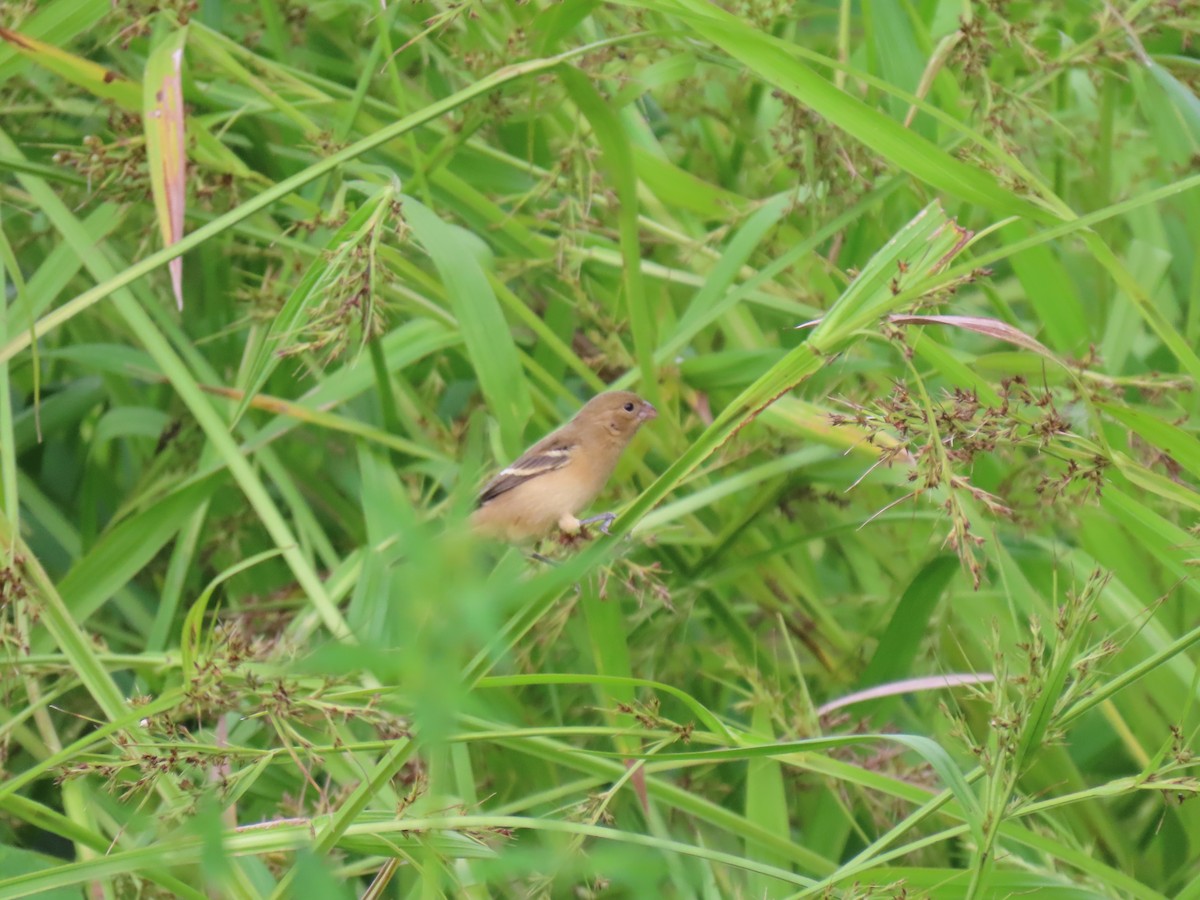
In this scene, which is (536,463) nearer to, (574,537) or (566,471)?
(566,471)

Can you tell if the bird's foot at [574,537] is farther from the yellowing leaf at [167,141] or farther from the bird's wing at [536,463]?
the yellowing leaf at [167,141]

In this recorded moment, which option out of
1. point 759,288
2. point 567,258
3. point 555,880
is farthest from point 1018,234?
point 555,880

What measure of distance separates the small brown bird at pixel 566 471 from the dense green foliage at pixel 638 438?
0.11 m

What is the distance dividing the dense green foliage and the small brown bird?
0.11 metres

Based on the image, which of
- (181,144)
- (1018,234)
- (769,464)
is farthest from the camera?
(1018,234)

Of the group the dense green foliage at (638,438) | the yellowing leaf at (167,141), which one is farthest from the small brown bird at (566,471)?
the yellowing leaf at (167,141)

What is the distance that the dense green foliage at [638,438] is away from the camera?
2.20 meters

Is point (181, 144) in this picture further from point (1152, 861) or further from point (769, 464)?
point (1152, 861)

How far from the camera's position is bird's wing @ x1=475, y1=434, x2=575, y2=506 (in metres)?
3.33

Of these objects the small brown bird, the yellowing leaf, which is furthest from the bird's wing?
the yellowing leaf

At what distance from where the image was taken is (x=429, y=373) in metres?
3.84

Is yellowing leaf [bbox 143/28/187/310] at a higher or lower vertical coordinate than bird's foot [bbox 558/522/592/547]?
higher

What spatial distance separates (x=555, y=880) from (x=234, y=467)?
1.34 metres

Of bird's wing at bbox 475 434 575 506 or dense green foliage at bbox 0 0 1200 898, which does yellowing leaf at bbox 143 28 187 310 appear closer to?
dense green foliage at bbox 0 0 1200 898
